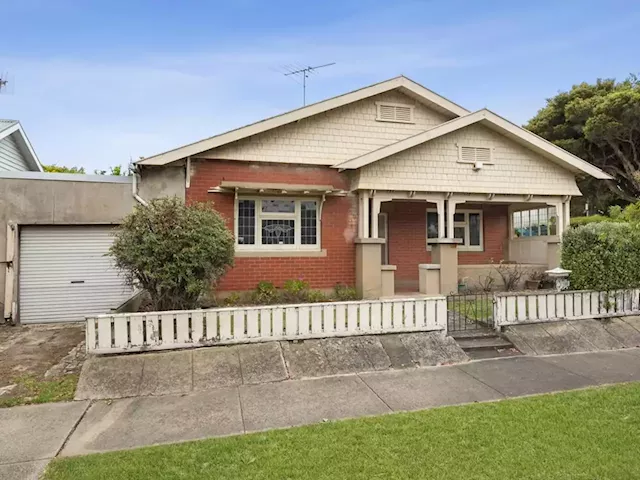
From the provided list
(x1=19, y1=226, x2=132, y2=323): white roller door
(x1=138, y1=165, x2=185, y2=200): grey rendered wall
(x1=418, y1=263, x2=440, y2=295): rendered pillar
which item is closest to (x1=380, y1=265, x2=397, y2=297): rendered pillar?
(x1=418, y1=263, x2=440, y2=295): rendered pillar

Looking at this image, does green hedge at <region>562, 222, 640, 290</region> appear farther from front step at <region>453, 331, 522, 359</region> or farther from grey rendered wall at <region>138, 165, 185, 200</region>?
grey rendered wall at <region>138, 165, 185, 200</region>

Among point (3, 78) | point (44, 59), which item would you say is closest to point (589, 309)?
point (44, 59)

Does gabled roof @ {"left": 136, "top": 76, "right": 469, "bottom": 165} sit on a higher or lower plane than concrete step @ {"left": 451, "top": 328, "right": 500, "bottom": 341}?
higher

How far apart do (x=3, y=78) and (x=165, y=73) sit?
23.0 feet

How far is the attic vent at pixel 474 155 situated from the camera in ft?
39.6

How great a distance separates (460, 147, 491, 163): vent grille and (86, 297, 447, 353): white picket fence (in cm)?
606

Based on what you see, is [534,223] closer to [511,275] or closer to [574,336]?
[511,275]

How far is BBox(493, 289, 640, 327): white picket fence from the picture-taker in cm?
802

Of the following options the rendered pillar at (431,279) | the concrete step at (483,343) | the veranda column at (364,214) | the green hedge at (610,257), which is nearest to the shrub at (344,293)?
the veranda column at (364,214)

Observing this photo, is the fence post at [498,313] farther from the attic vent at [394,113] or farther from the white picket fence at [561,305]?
the attic vent at [394,113]

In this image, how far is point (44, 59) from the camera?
13.7 meters

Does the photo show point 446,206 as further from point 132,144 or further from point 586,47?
point 132,144

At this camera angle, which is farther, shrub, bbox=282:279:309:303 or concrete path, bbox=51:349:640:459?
shrub, bbox=282:279:309:303

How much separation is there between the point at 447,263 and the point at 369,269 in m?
2.33
